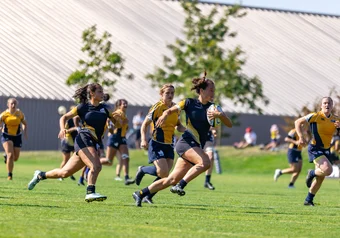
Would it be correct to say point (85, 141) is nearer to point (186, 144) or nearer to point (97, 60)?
point (186, 144)

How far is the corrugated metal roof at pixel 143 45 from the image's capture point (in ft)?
178

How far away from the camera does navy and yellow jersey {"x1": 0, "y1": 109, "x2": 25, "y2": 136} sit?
2678cm

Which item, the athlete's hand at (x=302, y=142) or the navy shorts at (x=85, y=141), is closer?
the navy shorts at (x=85, y=141)

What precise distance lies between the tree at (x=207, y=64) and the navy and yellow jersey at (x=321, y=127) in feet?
106

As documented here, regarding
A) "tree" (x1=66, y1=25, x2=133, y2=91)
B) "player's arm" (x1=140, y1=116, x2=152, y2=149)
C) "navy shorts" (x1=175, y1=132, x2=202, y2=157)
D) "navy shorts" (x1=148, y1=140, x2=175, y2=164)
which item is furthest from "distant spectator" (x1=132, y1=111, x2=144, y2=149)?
"navy shorts" (x1=175, y1=132, x2=202, y2=157)

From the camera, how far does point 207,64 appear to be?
173ft

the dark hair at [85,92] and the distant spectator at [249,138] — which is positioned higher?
the dark hair at [85,92]

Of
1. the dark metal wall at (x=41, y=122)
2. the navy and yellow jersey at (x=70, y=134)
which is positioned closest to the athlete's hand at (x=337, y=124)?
the navy and yellow jersey at (x=70, y=134)

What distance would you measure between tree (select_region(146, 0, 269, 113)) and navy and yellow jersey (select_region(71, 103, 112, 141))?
34017 millimetres

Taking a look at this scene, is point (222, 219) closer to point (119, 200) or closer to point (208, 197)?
point (119, 200)

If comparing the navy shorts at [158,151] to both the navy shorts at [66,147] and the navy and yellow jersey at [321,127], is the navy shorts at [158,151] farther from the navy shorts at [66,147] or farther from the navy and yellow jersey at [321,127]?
the navy shorts at [66,147]

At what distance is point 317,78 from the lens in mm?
65688

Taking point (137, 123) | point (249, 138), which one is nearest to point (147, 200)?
point (137, 123)

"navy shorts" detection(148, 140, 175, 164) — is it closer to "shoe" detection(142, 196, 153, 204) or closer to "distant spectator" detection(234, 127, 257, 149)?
"shoe" detection(142, 196, 153, 204)
